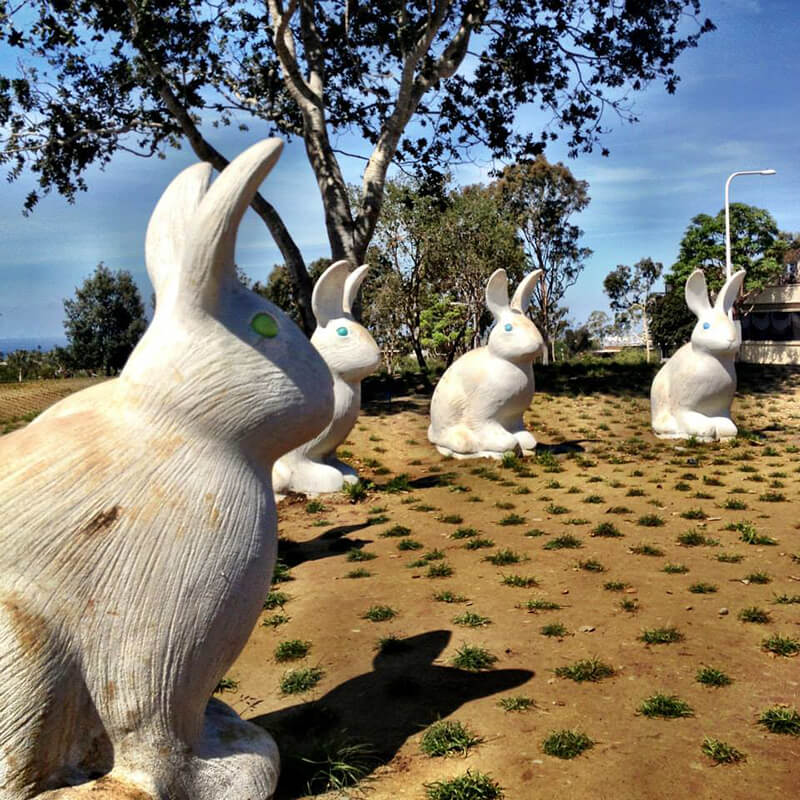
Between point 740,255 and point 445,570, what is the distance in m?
28.2

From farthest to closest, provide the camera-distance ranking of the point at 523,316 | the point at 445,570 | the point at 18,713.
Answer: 1. the point at 523,316
2. the point at 445,570
3. the point at 18,713

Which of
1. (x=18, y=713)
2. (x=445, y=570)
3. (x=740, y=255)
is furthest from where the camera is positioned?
(x=740, y=255)

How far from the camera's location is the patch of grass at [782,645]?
12.9 ft

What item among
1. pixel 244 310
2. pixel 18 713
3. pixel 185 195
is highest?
pixel 185 195

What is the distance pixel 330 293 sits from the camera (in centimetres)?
768

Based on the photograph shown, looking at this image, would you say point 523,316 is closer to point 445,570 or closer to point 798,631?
point 445,570

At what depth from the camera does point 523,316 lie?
32.1ft

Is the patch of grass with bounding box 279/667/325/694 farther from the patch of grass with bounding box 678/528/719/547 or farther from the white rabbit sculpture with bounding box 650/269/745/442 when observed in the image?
the white rabbit sculpture with bounding box 650/269/745/442

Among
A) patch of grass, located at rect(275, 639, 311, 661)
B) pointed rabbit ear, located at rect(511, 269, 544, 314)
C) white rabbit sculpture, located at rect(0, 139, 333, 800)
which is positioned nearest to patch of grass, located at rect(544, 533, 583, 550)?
patch of grass, located at rect(275, 639, 311, 661)

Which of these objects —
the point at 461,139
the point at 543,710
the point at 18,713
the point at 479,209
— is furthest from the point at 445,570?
the point at 479,209

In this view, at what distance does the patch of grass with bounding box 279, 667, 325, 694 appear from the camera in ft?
12.2

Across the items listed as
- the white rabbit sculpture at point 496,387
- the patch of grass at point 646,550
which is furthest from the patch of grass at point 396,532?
the white rabbit sculpture at point 496,387

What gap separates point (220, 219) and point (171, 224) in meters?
0.30

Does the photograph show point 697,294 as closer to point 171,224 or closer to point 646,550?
point 646,550
